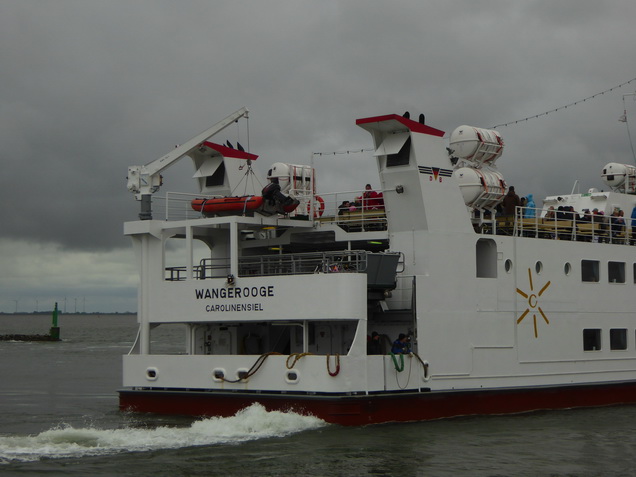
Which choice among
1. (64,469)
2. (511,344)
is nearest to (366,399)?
(511,344)

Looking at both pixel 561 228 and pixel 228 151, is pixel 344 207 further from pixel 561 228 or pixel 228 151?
pixel 561 228

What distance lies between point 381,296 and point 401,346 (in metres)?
1.36

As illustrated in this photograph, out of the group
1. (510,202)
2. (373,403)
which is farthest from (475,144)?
(373,403)

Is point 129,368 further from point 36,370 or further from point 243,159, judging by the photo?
point 36,370

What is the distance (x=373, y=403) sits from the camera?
20672 mm

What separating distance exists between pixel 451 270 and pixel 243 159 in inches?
275

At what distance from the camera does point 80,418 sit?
2466 cm

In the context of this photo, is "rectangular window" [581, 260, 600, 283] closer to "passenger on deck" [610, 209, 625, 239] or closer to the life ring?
"passenger on deck" [610, 209, 625, 239]

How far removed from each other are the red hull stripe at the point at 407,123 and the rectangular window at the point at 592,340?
7464 millimetres

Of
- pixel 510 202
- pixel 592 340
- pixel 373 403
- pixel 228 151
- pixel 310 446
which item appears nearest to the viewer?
pixel 310 446

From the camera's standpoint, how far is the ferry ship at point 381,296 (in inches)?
828

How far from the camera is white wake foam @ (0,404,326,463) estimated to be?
18219 millimetres

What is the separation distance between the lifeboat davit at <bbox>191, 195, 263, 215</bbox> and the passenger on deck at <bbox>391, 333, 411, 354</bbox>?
4471 millimetres

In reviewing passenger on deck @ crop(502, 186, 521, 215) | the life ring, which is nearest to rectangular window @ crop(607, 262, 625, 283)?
passenger on deck @ crop(502, 186, 521, 215)
